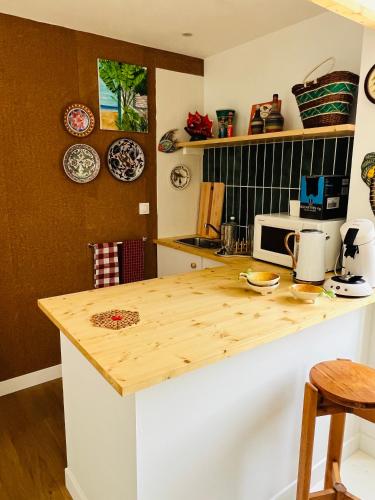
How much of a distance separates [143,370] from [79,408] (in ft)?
2.28

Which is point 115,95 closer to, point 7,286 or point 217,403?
point 7,286

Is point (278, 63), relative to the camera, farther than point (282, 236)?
Yes

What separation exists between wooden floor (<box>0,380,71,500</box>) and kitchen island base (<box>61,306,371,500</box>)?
172 millimetres

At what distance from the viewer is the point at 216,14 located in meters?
2.39

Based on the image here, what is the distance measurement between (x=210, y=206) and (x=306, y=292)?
6.06 ft

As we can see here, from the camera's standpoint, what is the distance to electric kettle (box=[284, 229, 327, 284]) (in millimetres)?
1970

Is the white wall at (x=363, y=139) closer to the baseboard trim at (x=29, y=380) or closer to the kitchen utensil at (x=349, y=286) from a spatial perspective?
the kitchen utensil at (x=349, y=286)

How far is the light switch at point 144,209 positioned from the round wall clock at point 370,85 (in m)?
1.80

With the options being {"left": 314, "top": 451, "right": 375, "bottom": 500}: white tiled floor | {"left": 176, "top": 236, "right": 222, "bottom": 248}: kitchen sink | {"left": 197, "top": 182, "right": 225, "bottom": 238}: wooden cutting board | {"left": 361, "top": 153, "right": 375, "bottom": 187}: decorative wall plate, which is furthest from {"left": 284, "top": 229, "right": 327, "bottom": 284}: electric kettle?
{"left": 197, "top": 182, "right": 225, "bottom": 238}: wooden cutting board

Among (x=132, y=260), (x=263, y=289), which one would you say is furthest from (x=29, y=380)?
(x=263, y=289)

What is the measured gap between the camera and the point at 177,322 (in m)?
1.47

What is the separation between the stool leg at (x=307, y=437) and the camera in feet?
4.65

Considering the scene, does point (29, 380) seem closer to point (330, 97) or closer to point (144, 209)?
point (144, 209)

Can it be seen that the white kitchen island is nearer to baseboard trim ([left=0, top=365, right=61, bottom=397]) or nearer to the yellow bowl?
the yellow bowl
